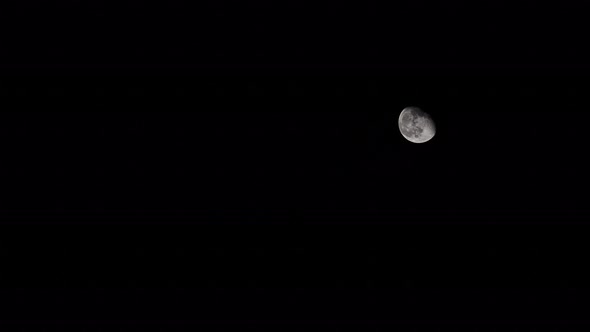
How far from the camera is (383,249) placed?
7.44m

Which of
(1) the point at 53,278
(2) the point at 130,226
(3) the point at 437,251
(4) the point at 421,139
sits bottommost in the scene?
(1) the point at 53,278

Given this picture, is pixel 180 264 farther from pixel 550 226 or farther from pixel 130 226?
pixel 550 226

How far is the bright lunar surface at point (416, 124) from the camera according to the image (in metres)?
7.59

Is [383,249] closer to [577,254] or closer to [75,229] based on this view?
[577,254]

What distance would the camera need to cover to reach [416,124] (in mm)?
7574

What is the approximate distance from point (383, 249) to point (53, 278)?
10.2 feet

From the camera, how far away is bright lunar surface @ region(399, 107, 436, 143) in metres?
7.59

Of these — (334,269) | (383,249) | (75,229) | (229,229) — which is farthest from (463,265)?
(75,229)

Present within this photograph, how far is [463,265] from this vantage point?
7441mm

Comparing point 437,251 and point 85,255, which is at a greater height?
point 437,251

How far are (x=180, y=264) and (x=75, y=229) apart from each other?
3.42 feet

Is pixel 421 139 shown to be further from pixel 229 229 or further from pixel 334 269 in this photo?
pixel 229 229

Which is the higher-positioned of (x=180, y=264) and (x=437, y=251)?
(x=437, y=251)

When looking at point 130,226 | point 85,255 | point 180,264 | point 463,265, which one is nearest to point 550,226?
point 463,265
